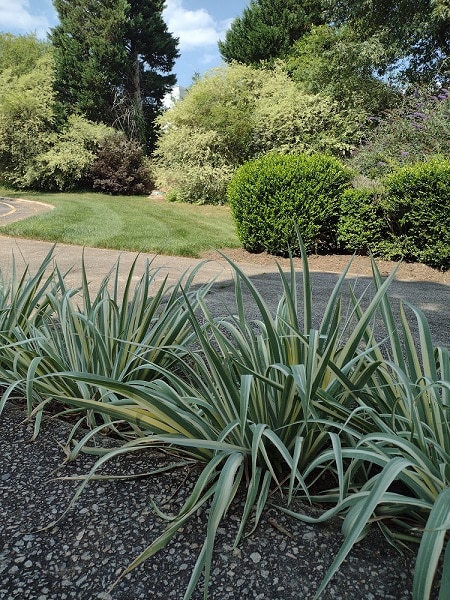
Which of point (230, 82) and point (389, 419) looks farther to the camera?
point (230, 82)

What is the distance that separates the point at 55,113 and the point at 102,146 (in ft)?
11.9

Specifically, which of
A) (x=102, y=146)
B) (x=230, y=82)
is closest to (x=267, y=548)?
(x=230, y=82)

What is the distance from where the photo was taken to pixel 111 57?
67.2 ft

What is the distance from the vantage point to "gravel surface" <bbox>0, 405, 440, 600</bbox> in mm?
899

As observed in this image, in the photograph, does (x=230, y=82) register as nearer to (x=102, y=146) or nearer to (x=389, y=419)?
(x=102, y=146)

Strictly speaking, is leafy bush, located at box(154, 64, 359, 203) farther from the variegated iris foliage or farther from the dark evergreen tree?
the variegated iris foliage

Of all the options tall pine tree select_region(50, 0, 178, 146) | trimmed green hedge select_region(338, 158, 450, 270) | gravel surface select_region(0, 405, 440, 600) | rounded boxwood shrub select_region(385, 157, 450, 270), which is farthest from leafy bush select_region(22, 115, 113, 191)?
gravel surface select_region(0, 405, 440, 600)

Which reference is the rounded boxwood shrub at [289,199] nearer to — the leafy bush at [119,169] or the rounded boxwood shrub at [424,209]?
the rounded boxwood shrub at [424,209]

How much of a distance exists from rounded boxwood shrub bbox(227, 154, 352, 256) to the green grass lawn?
841 mm

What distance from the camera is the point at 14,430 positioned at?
1513 mm

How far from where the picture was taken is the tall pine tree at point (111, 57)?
20.2m

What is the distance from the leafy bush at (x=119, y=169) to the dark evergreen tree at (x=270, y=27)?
262 inches

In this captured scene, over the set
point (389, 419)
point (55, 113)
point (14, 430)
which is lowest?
point (14, 430)

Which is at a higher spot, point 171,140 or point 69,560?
point 171,140
